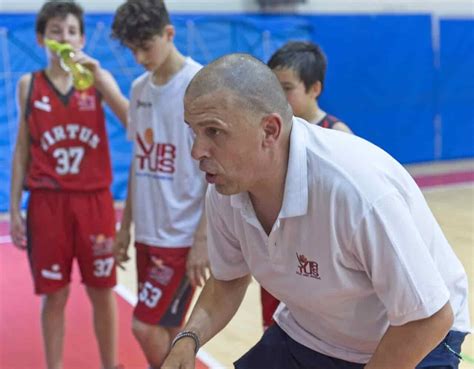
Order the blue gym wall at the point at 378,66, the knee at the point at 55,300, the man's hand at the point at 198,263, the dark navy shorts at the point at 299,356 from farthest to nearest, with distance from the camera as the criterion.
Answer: the blue gym wall at the point at 378,66, the knee at the point at 55,300, the man's hand at the point at 198,263, the dark navy shorts at the point at 299,356

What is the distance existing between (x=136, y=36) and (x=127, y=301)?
2.22 metres

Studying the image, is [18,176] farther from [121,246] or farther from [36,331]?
[36,331]

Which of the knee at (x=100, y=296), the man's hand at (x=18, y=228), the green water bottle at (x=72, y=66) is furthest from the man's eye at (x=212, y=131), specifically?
the man's hand at (x=18, y=228)

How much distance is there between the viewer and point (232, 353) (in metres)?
3.45

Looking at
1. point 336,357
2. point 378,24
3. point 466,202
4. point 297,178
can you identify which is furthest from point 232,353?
point 378,24

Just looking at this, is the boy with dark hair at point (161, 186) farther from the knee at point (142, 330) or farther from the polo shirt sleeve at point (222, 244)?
the polo shirt sleeve at point (222, 244)

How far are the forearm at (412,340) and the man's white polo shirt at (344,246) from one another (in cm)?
3

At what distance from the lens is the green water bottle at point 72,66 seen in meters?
2.97

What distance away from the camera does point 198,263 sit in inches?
103

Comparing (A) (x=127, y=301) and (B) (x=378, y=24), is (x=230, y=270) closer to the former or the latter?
(A) (x=127, y=301)

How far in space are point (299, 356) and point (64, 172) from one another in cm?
160

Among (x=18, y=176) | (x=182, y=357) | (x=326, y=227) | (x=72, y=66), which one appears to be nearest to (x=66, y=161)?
(x=18, y=176)

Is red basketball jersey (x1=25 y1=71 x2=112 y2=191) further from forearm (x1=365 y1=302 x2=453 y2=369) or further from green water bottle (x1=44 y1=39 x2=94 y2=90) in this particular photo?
forearm (x1=365 y1=302 x2=453 y2=369)

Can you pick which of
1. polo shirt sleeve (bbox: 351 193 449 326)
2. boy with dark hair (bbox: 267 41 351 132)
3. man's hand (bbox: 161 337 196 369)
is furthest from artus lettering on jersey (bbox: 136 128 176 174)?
polo shirt sleeve (bbox: 351 193 449 326)
